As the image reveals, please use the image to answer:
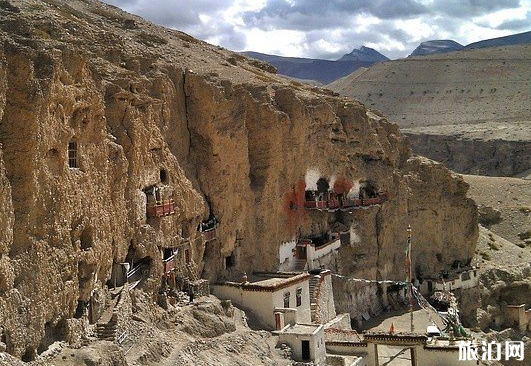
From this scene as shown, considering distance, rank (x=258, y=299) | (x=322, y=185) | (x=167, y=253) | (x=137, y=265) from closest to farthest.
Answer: (x=137, y=265), (x=167, y=253), (x=258, y=299), (x=322, y=185)

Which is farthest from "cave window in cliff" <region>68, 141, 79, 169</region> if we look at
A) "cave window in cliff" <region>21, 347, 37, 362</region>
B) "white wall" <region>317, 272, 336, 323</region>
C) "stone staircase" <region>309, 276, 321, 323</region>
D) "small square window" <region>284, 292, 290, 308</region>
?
"white wall" <region>317, 272, 336, 323</region>

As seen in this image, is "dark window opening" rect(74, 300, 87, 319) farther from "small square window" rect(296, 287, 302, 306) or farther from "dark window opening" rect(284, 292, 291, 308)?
"small square window" rect(296, 287, 302, 306)

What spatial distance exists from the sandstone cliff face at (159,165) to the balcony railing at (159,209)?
605mm

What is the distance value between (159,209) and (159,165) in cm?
226

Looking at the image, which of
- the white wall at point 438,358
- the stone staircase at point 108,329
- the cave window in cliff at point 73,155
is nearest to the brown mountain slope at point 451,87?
the white wall at point 438,358

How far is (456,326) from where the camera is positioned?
33.5 m

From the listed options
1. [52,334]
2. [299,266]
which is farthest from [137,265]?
[299,266]

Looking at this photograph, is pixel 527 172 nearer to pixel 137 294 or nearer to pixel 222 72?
pixel 222 72

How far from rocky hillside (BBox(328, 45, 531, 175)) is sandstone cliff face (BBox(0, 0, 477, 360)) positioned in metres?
47.0

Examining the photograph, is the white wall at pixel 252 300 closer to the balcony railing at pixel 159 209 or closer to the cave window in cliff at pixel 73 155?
the balcony railing at pixel 159 209

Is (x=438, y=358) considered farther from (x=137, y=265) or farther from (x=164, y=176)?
(x=164, y=176)

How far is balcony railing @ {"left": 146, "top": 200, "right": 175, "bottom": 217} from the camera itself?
28.5 metres

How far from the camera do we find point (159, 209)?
1129 inches

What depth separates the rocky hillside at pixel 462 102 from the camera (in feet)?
314
